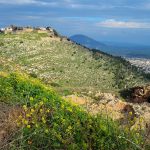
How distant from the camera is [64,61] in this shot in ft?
226

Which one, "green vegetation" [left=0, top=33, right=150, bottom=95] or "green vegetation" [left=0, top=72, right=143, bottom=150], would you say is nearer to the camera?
"green vegetation" [left=0, top=72, right=143, bottom=150]

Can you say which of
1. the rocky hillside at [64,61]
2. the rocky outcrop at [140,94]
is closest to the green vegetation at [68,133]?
the rocky outcrop at [140,94]

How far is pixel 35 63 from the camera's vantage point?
65750 mm

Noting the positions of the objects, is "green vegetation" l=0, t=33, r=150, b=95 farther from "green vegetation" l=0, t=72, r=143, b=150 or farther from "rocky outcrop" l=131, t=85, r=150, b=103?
"green vegetation" l=0, t=72, r=143, b=150

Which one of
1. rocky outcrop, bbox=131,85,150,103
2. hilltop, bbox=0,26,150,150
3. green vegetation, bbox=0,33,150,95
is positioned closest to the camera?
hilltop, bbox=0,26,150,150

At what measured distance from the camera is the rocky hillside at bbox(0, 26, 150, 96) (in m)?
62.9

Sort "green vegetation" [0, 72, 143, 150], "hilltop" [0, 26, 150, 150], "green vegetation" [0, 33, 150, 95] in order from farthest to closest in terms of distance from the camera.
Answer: "green vegetation" [0, 33, 150, 95]
"hilltop" [0, 26, 150, 150]
"green vegetation" [0, 72, 143, 150]

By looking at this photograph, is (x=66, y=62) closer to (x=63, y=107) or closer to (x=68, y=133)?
(x=63, y=107)

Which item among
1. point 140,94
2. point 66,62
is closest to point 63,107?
point 140,94

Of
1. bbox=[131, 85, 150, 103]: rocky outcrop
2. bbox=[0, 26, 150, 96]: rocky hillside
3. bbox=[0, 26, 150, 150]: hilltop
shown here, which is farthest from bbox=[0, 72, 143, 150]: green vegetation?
bbox=[0, 26, 150, 96]: rocky hillside

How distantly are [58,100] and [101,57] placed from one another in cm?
5763

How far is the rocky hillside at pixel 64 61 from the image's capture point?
206ft

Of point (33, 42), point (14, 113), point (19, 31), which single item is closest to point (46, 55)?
point (33, 42)

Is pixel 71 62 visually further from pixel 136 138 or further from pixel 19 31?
pixel 136 138
